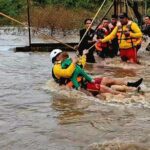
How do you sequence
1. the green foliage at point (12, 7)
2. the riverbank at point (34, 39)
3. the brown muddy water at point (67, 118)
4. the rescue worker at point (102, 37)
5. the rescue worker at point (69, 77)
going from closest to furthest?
the brown muddy water at point (67, 118) → the rescue worker at point (69, 77) → the rescue worker at point (102, 37) → the riverbank at point (34, 39) → the green foliage at point (12, 7)

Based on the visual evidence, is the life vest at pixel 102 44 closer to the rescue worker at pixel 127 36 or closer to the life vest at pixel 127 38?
the rescue worker at pixel 127 36

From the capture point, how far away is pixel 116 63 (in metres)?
15.0

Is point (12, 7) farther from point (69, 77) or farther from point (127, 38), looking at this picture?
point (69, 77)

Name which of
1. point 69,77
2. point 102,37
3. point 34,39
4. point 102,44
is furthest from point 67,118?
point 34,39

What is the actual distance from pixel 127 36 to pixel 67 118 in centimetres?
661

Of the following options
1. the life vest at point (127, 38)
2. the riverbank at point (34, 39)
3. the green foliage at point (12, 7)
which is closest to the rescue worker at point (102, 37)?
the life vest at point (127, 38)

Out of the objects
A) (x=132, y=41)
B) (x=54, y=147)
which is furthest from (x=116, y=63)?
(x=54, y=147)

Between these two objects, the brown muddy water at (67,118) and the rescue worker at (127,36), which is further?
the rescue worker at (127,36)

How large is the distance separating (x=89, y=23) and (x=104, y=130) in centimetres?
768

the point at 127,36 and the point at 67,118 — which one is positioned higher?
the point at 127,36

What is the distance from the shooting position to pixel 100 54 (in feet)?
53.7

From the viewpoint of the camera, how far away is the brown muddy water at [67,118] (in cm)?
698

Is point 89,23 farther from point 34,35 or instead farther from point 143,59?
point 34,35

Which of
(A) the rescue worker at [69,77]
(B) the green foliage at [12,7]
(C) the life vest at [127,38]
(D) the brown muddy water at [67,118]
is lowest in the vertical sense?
(D) the brown muddy water at [67,118]
